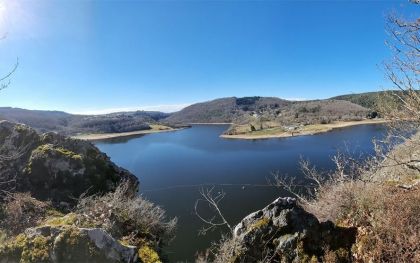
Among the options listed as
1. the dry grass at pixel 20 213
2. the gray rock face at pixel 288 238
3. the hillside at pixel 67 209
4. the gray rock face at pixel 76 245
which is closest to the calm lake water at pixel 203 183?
the hillside at pixel 67 209

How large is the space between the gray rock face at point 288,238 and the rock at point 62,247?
3896mm

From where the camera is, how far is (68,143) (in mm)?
21281

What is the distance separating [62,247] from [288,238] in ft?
19.4

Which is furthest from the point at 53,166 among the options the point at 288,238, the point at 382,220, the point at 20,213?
the point at 382,220

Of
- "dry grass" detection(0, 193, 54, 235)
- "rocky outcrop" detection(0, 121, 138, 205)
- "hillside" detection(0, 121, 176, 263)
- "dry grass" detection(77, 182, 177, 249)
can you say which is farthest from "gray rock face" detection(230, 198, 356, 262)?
"rocky outcrop" detection(0, 121, 138, 205)

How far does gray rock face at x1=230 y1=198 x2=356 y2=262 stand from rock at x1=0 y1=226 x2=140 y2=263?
12.8 feet

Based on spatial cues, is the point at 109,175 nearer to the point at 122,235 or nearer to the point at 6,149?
the point at 6,149

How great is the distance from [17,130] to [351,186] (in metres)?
19.4

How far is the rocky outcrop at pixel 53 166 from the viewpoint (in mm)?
18000

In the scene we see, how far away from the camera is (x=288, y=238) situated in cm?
918

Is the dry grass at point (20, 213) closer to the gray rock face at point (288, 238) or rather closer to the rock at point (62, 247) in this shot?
the rock at point (62, 247)

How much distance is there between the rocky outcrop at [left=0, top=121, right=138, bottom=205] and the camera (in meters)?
18.0

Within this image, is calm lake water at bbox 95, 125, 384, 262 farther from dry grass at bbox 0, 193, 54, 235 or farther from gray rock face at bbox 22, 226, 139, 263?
gray rock face at bbox 22, 226, 139, 263

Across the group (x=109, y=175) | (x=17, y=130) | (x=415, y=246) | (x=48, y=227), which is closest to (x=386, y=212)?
(x=415, y=246)
